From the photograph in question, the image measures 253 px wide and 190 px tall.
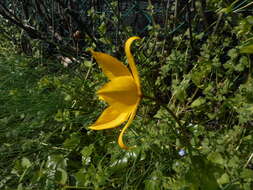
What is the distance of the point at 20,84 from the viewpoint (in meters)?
1.81

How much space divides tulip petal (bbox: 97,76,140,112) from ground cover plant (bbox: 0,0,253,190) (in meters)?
0.04

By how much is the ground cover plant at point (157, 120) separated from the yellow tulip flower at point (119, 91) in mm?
46

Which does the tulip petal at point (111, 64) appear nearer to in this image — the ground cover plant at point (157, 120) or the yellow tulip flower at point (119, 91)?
the yellow tulip flower at point (119, 91)

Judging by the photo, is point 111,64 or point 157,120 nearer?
point 111,64

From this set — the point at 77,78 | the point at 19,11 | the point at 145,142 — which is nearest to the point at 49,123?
the point at 77,78

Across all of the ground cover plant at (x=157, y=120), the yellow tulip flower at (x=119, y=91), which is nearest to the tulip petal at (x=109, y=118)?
the yellow tulip flower at (x=119, y=91)

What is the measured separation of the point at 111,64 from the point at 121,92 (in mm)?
81

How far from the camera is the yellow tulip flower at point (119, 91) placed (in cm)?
76

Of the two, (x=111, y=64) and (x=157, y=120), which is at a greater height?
(x=157, y=120)

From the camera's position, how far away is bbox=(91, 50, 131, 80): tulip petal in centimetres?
77

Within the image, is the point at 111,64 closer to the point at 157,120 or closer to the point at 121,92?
the point at 121,92

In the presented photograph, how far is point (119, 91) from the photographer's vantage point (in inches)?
29.7

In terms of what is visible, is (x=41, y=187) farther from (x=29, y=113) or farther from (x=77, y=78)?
(x=77, y=78)

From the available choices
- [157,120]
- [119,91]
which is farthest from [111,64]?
[157,120]
